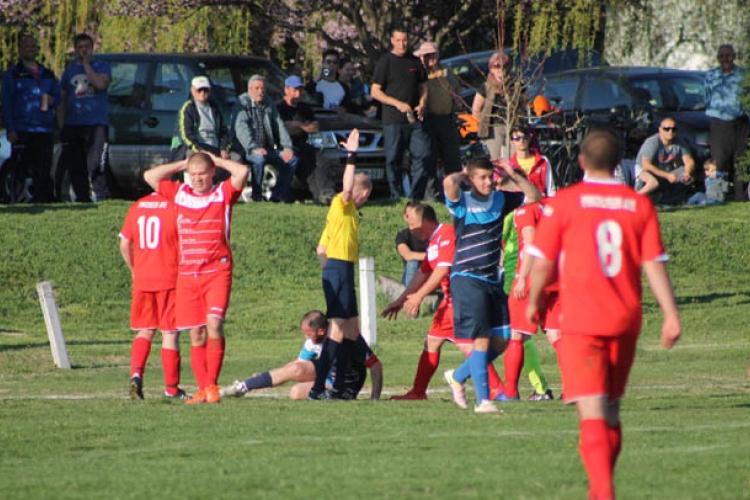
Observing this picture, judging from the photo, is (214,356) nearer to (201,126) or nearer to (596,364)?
(596,364)

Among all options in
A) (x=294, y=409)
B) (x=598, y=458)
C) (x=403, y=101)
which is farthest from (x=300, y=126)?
(x=598, y=458)

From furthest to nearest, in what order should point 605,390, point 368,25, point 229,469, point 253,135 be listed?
1. point 368,25
2. point 253,135
3. point 229,469
4. point 605,390

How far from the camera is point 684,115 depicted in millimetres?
25297

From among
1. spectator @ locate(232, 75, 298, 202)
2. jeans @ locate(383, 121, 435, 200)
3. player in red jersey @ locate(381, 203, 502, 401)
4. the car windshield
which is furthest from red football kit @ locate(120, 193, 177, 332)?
the car windshield

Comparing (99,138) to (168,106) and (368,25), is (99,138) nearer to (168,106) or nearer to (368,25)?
(168,106)

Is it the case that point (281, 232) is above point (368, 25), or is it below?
below

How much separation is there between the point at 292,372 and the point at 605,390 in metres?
6.92

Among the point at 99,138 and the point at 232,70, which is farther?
the point at 232,70

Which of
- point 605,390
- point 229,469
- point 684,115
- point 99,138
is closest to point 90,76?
point 99,138

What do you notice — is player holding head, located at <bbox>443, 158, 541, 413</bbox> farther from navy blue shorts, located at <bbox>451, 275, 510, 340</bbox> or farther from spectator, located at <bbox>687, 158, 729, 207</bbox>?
spectator, located at <bbox>687, 158, 729, 207</bbox>

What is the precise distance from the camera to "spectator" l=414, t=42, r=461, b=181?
69.9 ft

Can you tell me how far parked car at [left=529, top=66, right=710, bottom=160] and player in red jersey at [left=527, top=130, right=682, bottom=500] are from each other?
56.4ft

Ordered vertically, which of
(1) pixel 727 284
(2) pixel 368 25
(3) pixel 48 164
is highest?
(2) pixel 368 25

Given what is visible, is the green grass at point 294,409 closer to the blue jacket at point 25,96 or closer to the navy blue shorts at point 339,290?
the navy blue shorts at point 339,290
